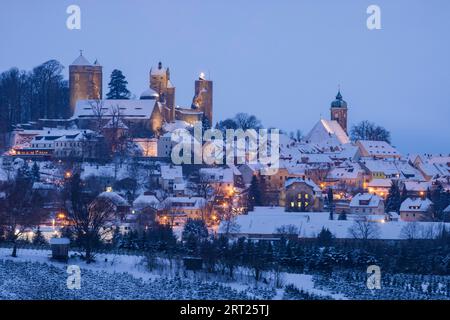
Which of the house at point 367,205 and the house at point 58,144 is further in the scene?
the house at point 58,144

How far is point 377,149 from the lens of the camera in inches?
2405

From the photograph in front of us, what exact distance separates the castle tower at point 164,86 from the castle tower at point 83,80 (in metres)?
3.68

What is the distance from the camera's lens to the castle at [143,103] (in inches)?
2261

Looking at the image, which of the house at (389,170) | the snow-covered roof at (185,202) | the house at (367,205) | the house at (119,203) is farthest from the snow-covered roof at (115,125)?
the house at (367,205)

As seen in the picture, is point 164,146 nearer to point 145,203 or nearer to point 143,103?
point 143,103

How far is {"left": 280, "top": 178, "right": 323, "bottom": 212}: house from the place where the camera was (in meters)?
41.6

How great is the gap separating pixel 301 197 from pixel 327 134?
75.6 feet

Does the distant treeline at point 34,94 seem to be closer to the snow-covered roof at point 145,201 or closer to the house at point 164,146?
the house at point 164,146

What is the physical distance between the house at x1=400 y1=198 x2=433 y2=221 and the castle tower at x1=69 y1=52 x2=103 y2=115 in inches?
952

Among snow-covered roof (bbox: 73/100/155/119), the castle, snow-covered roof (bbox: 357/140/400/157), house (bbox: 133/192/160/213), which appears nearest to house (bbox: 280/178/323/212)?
house (bbox: 133/192/160/213)

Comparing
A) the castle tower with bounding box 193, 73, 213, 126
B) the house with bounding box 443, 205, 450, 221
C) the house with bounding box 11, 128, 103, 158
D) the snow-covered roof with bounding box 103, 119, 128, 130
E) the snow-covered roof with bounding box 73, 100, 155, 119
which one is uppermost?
the castle tower with bounding box 193, 73, 213, 126

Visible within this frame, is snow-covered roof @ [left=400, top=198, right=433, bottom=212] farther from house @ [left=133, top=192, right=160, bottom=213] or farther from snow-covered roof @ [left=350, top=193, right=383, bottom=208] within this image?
house @ [left=133, top=192, right=160, bottom=213]

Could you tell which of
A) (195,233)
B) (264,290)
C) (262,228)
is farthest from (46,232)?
(264,290)

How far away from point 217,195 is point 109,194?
5720mm
